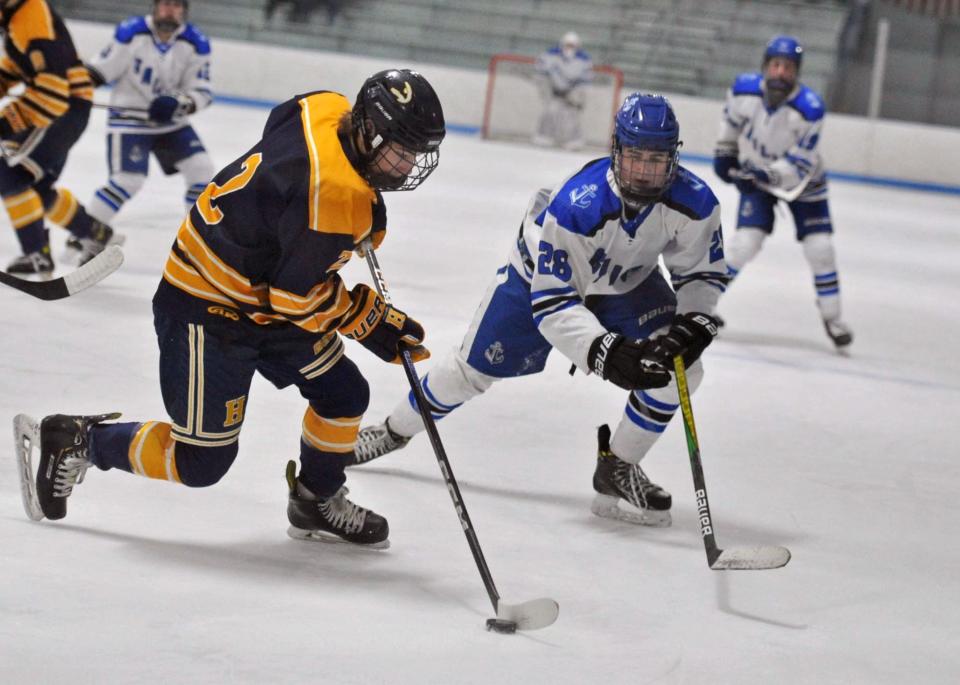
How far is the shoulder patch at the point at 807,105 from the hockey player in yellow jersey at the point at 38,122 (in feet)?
9.26

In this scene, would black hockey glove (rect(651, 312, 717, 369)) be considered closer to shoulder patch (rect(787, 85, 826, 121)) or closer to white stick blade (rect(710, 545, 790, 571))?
white stick blade (rect(710, 545, 790, 571))

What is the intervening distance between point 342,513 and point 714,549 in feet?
2.59

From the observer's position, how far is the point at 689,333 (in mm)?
2854

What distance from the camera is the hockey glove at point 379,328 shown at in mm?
2529

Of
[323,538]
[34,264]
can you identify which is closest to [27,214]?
[34,264]

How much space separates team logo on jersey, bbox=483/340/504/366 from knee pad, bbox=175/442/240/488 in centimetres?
76

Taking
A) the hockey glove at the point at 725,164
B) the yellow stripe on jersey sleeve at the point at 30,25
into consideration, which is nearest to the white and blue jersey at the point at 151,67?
the yellow stripe on jersey sleeve at the point at 30,25

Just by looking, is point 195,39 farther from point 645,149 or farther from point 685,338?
point 685,338

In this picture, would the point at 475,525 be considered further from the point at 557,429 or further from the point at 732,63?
the point at 732,63

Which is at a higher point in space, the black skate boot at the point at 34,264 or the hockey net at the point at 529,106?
the black skate boot at the point at 34,264

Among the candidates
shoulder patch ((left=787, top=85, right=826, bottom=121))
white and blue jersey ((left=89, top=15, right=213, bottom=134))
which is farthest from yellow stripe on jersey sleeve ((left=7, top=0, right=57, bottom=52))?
shoulder patch ((left=787, top=85, right=826, bottom=121))

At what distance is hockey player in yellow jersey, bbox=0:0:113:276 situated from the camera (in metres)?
4.53

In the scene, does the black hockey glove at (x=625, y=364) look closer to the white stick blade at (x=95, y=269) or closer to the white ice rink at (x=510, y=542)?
the white ice rink at (x=510, y=542)

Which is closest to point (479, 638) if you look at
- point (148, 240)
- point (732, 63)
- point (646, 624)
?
point (646, 624)
